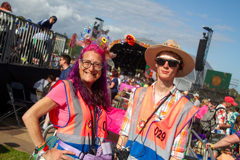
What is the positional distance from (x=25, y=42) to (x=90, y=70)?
523cm

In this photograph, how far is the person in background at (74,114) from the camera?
1.54 meters

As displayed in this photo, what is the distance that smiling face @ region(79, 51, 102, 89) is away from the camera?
6.15ft

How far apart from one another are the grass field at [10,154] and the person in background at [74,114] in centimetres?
255

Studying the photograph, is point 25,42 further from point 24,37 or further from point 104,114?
point 104,114

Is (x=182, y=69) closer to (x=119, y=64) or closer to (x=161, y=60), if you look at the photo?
(x=161, y=60)

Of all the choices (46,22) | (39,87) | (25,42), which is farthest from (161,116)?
(46,22)

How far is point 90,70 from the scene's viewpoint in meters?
1.86

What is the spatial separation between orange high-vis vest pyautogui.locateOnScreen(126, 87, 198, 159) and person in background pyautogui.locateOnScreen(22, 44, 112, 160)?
294mm

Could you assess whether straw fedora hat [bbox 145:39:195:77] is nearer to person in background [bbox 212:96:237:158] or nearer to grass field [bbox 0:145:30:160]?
grass field [bbox 0:145:30:160]

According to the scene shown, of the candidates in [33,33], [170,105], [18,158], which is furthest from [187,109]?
[33,33]

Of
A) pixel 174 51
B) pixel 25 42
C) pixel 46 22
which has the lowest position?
pixel 174 51

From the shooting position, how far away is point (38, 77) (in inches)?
278

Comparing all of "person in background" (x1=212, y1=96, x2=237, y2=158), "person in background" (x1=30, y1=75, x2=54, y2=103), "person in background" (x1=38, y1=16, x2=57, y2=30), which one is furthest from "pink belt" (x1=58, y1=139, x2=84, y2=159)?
"person in background" (x1=38, y1=16, x2=57, y2=30)

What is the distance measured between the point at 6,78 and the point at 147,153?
5.26 meters
